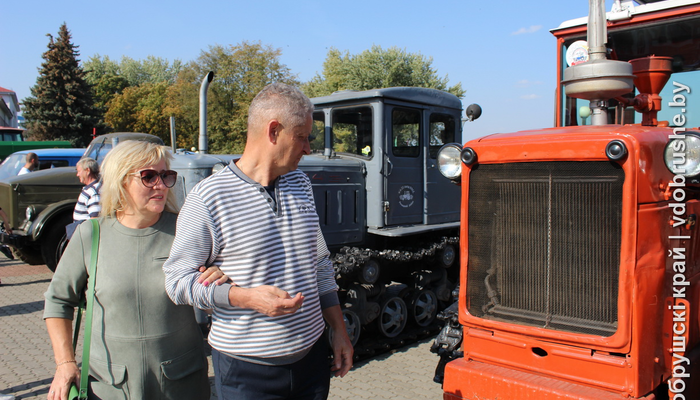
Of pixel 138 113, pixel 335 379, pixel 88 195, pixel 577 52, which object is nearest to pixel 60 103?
pixel 138 113

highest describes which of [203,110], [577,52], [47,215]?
[577,52]

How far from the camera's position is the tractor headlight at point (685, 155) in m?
2.47

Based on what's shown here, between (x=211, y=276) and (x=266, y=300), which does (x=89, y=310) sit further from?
(x=266, y=300)

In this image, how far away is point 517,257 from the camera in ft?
9.52

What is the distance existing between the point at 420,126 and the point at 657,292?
3.77 metres

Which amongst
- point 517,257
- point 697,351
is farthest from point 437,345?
point 697,351

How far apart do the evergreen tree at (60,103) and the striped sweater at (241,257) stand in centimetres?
3678

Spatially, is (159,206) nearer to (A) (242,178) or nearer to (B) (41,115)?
(A) (242,178)

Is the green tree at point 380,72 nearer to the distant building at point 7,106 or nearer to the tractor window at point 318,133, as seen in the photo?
the tractor window at point 318,133

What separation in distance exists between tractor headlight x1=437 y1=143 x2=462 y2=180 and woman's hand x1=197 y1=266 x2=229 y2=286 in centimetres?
184

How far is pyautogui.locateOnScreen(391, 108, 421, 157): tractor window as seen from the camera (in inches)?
229

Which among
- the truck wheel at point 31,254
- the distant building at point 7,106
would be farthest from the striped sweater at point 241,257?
the distant building at point 7,106

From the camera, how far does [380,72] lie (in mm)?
34938

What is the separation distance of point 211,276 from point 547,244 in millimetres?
1750
